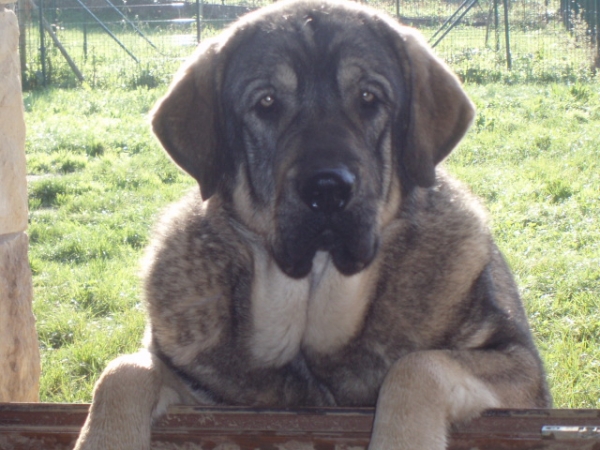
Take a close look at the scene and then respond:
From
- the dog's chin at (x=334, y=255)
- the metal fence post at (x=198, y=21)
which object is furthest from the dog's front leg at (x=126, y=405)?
the metal fence post at (x=198, y=21)

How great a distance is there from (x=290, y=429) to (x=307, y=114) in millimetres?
1148

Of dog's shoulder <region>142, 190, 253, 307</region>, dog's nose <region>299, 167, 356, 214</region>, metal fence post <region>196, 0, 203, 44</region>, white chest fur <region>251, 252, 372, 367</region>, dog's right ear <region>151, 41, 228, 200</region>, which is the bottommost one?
white chest fur <region>251, 252, 372, 367</region>

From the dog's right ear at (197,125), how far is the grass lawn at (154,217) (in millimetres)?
1490

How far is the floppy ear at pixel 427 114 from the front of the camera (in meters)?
3.02

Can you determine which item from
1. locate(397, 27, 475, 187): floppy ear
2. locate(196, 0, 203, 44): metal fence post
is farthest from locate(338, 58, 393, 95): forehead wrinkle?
locate(196, 0, 203, 44): metal fence post

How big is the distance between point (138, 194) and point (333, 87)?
4124 millimetres

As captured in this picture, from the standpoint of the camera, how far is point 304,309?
122 inches

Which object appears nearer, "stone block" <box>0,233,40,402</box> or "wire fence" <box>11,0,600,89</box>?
"stone block" <box>0,233,40,402</box>

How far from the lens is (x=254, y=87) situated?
2971 millimetres

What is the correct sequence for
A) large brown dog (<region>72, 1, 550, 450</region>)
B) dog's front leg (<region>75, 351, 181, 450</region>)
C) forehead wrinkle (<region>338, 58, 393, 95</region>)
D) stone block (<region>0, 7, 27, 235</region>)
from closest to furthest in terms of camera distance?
dog's front leg (<region>75, 351, 181, 450</region>), large brown dog (<region>72, 1, 550, 450</region>), forehead wrinkle (<region>338, 58, 393, 95</region>), stone block (<region>0, 7, 27, 235</region>)

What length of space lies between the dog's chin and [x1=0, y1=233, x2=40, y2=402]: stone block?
1.17 m

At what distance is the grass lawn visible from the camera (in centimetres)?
427

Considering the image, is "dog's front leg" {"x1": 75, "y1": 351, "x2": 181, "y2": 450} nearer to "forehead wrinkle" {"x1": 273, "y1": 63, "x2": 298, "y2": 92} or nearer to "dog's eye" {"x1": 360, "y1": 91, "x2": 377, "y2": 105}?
"forehead wrinkle" {"x1": 273, "y1": 63, "x2": 298, "y2": 92}

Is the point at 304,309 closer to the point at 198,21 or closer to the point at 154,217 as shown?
the point at 154,217
